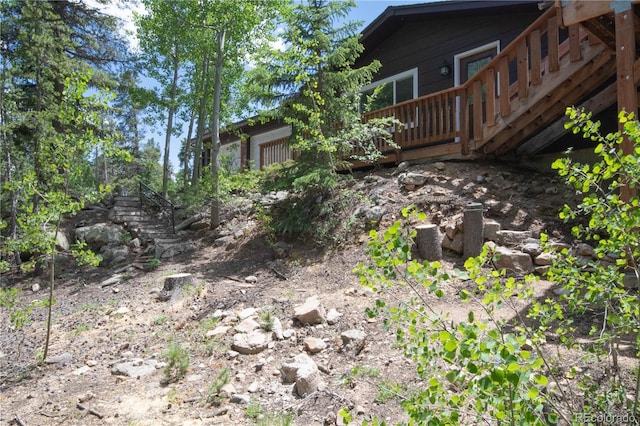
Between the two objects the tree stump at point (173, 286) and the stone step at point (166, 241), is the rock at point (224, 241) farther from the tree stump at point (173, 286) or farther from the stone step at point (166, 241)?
the tree stump at point (173, 286)

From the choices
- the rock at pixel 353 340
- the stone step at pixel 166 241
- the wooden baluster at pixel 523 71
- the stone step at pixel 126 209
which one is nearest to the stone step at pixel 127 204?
the stone step at pixel 126 209

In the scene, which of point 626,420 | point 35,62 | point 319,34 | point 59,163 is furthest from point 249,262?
point 35,62

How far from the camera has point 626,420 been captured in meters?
1.99

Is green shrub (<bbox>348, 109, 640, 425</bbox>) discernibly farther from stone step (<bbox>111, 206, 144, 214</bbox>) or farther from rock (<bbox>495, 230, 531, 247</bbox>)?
stone step (<bbox>111, 206, 144, 214</bbox>)

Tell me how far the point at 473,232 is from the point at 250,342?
3309 mm

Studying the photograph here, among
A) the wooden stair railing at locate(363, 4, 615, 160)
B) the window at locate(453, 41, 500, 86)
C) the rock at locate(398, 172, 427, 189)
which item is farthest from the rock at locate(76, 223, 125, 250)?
the window at locate(453, 41, 500, 86)

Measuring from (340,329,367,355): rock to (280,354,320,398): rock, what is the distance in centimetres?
46

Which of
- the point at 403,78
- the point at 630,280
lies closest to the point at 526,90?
the point at 630,280

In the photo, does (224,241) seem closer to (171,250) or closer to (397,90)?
(171,250)

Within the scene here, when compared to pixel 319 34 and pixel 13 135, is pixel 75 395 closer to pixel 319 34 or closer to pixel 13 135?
pixel 319 34

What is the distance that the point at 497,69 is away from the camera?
6285 mm

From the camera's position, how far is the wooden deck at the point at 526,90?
4738 millimetres

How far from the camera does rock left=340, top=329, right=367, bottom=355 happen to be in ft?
12.9

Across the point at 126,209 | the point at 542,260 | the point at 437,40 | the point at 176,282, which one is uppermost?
the point at 437,40
